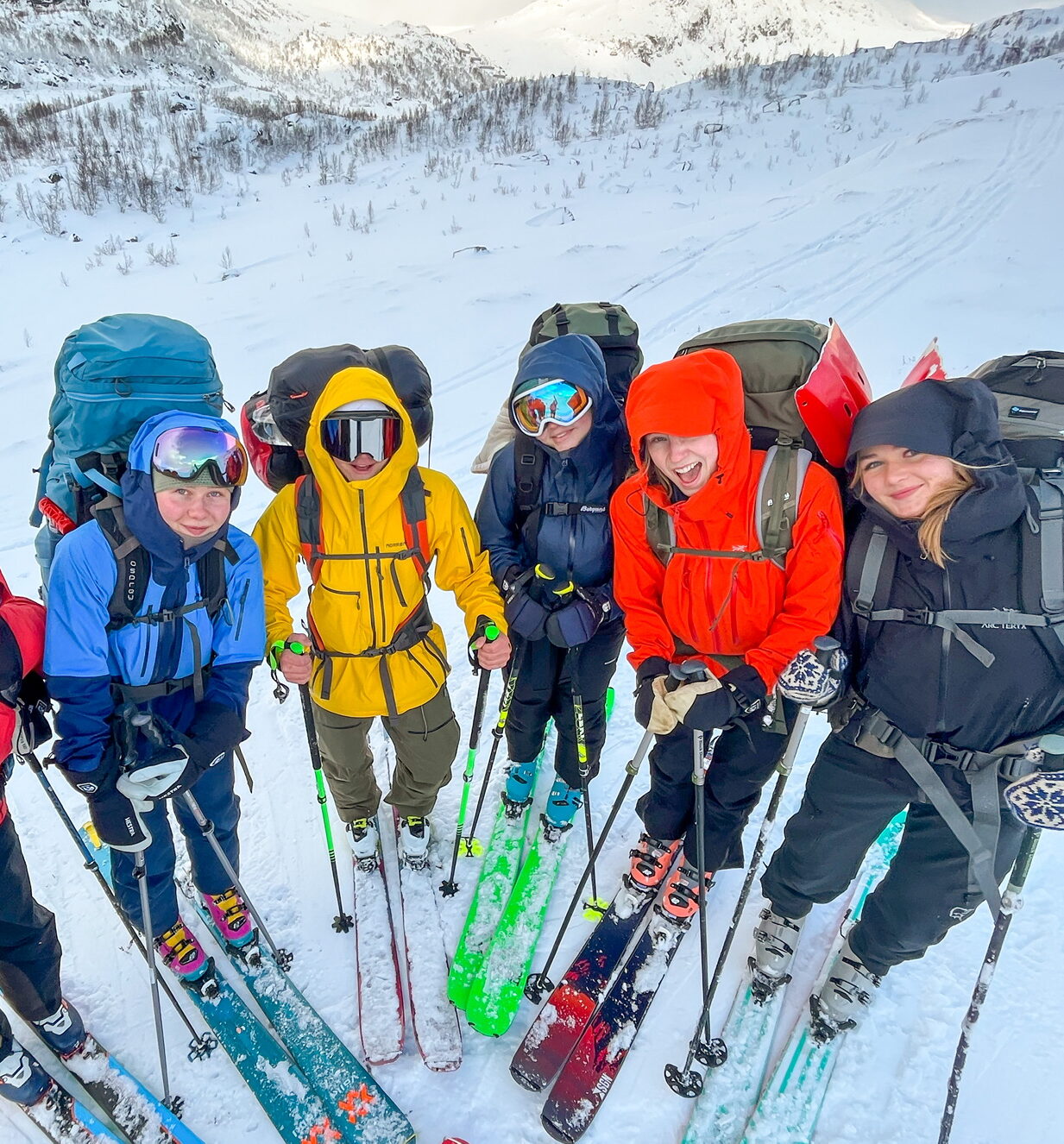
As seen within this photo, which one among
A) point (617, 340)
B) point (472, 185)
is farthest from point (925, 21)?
point (617, 340)

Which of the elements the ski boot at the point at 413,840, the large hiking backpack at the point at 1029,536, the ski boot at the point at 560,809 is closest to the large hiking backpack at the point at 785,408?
the large hiking backpack at the point at 1029,536

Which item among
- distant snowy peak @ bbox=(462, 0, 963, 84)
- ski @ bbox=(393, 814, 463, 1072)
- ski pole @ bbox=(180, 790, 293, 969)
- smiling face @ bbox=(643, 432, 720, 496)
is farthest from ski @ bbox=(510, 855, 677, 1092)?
distant snowy peak @ bbox=(462, 0, 963, 84)

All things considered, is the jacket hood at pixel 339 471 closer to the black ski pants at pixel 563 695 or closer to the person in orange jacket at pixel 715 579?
the person in orange jacket at pixel 715 579

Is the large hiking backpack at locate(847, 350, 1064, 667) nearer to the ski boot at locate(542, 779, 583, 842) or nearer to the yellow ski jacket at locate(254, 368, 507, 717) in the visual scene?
the yellow ski jacket at locate(254, 368, 507, 717)

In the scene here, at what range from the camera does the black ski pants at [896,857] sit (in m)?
2.10

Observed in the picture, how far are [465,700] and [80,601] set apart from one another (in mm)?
2222

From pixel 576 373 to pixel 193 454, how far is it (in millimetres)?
1270

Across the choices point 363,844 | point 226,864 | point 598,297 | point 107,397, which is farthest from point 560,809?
point 598,297

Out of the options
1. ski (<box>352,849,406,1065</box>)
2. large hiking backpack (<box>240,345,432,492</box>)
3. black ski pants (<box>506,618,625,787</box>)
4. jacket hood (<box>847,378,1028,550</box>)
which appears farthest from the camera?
black ski pants (<box>506,618,625,787</box>)

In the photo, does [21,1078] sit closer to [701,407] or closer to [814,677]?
[814,677]

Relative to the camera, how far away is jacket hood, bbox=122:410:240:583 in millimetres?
1932

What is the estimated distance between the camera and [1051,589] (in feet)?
5.76

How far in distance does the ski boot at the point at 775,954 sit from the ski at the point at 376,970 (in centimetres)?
138

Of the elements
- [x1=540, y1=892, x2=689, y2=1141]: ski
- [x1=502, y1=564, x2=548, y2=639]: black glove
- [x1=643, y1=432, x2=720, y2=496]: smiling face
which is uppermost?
[x1=643, y1=432, x2=720, y2=496]: smiling face
